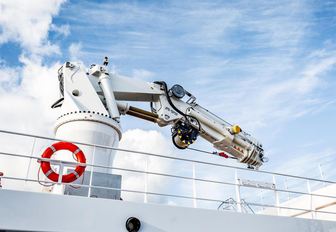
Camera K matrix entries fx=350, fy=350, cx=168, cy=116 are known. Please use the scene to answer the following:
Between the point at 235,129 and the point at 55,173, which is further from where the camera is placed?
the point at 235,129

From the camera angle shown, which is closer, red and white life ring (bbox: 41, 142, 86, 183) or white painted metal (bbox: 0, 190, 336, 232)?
white painted metal (bbox: 0, 190, 336, 232)

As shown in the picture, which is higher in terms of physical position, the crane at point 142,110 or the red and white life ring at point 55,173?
the crane at point 142,110

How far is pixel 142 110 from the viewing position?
927 cm

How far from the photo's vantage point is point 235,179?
23.5 ft

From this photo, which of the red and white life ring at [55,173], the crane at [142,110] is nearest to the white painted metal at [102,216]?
the red and white life ring at [55,173]

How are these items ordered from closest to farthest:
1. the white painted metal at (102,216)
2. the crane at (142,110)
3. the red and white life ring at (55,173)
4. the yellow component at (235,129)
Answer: the white painted metal at (102,216), the red and white life ring at (55,173), the crane at (142,110), the yellow component at (235,129)

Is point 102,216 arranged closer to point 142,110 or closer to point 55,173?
point 55,173

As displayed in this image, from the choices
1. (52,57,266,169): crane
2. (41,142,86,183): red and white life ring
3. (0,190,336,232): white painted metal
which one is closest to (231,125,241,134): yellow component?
(52,57,266,169): crane

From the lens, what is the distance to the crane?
783 cm

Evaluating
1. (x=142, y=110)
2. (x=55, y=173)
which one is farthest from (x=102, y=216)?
(x=142, y=110)

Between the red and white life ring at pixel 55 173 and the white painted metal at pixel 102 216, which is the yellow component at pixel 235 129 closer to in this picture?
the white painted metal at pixel 102 216

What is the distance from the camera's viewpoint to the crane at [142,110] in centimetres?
783

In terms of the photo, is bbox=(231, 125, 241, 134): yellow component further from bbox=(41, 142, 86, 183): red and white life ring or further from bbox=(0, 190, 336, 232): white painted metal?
bbox=(41, 142, 86, 183): red and white life ring

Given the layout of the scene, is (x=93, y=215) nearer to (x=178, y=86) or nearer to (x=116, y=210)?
(x=116, y=210)
